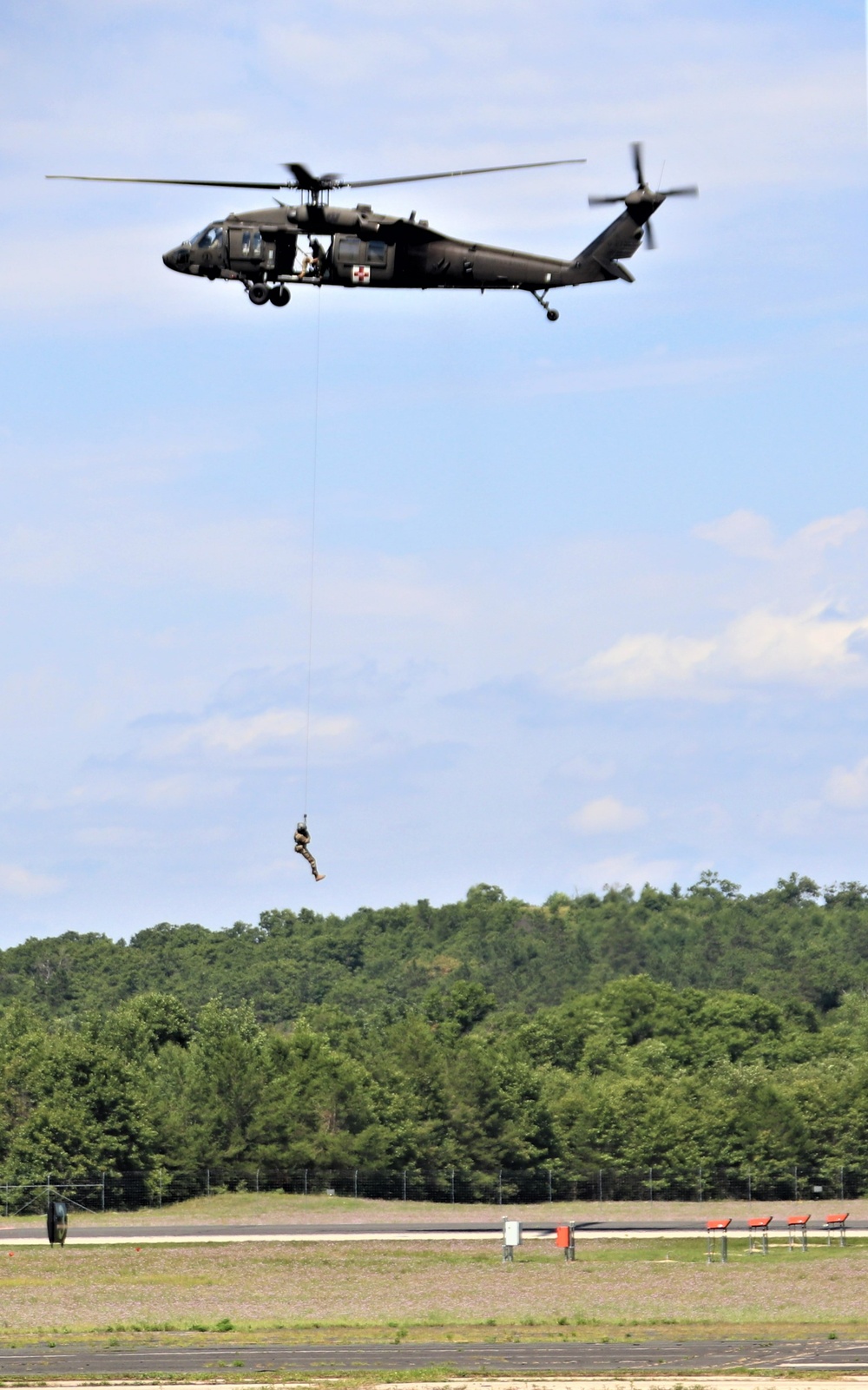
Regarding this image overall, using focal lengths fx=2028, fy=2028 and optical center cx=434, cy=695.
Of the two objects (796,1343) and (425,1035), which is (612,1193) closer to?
(425,1035)

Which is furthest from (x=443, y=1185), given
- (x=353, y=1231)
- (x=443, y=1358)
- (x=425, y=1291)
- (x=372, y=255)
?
(x=372, y=255)

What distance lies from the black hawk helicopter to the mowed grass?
3069cm

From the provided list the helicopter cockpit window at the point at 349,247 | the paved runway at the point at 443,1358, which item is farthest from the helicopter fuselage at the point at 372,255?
the paved runway at the point at 443,1358

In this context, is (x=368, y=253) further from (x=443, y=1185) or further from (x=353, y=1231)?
(x=443, y=1185)

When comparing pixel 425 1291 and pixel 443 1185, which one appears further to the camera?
pixel 443 1185

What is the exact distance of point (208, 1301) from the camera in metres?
66.1

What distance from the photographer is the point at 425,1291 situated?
68312mm

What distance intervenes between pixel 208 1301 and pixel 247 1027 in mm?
95337

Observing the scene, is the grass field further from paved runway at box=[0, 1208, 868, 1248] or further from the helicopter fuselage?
the helicopter fuselage

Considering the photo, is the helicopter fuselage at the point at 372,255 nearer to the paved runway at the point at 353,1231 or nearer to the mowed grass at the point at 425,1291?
the mowed grass at the point at 425,1291

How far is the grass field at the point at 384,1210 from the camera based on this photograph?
93.2 m

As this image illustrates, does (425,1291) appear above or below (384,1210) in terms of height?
below

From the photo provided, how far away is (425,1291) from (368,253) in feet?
113

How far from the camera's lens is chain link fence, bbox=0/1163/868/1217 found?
106 meters
